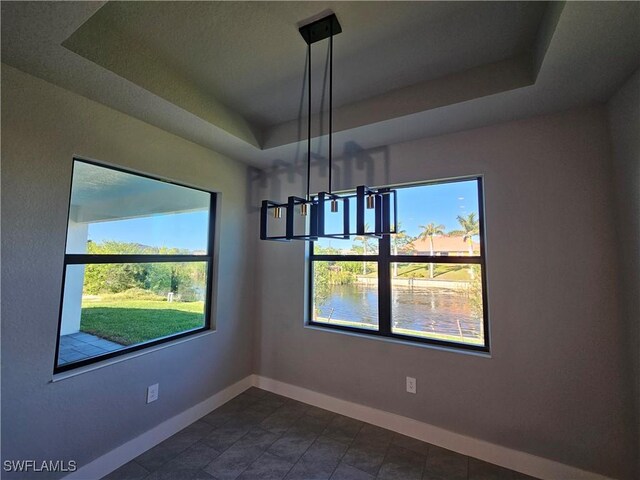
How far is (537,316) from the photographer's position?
1988 millimetres

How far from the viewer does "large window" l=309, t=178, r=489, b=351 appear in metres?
2.32

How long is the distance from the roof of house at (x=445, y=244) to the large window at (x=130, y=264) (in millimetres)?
2149

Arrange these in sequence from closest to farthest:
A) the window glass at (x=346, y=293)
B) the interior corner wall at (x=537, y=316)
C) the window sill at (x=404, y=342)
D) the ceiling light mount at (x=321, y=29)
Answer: the ceiling light mount at (x=321, y=29) < the interior corner wall at (x=537, y=316) < the window sill at (x=404, y=342) < the window glass at (x=346, y=293)

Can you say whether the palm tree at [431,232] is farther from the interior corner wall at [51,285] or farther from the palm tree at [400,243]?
the interior corner wall at [51,285]

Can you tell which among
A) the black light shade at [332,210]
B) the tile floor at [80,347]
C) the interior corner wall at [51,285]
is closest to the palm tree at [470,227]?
the black light shade at [332,210]

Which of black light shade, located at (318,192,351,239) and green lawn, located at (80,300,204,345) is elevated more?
black light shade, located at (318,192,351,239)

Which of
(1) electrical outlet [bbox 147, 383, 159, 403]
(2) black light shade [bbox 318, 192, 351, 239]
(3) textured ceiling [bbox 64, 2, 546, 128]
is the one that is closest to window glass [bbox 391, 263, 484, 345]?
(2) black light shade [bbox 318, 192, 351, 239]

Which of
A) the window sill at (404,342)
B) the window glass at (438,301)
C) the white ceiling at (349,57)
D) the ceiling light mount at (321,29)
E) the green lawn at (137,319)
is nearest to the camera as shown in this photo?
the white ceiling at (349,57)

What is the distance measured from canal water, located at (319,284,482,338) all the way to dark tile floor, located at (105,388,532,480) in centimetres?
93

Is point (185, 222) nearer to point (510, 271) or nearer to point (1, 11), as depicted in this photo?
point (1, 11)

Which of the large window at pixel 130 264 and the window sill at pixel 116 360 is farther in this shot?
the large window at pixel 130 264

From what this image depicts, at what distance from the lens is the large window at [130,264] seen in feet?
6.25

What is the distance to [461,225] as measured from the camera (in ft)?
7.82

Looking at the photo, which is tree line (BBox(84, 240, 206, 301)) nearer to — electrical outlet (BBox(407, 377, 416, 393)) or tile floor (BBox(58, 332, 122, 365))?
tile floor (BBox(58, 332, 122, 365))
